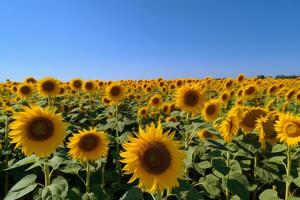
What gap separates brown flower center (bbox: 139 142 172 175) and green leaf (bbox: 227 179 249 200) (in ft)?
4.50

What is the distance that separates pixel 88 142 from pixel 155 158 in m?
1.80

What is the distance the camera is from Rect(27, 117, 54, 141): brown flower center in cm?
429

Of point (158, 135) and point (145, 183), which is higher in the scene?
point (158, 135)

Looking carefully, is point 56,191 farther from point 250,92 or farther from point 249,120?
point 250,92

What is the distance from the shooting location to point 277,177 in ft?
17.4

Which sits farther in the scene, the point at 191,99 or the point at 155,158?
the point at 191,99

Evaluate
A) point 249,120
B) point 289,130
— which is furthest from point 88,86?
point 289,130

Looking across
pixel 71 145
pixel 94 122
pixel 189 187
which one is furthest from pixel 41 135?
pixel 94 122

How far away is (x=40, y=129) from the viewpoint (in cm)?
429

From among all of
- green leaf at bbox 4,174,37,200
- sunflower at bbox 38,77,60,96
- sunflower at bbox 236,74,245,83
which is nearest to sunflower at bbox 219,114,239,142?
green leaf at bbox 4,174,37,200

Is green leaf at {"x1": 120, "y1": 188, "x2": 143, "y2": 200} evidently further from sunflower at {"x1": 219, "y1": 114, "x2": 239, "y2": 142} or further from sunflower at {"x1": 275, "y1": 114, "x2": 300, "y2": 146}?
sunflower at {"x1": 275, "y1": 114, "x2": 300, "y2": 146}

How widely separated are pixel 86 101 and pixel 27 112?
7.63 m

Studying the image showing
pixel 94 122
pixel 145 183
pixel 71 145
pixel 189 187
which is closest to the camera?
pixel 145 183

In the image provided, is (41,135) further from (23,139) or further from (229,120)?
(229,120)
